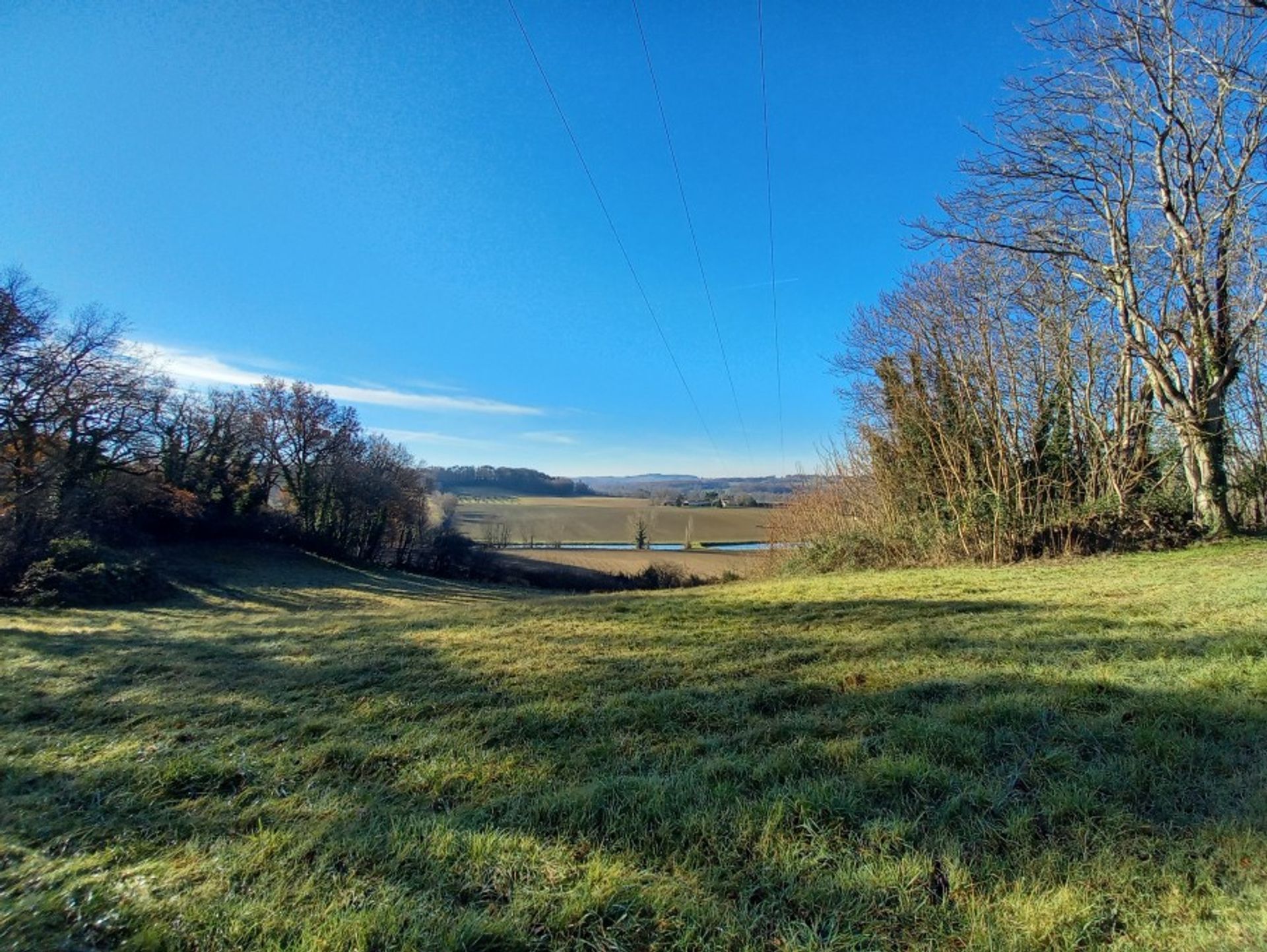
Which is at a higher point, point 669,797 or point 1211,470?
point 1211,470

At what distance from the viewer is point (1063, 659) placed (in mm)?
3936

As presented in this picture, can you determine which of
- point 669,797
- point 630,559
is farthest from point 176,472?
point 669,797

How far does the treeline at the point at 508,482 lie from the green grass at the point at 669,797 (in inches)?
2570

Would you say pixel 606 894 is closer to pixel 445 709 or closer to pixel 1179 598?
pixel 445 709

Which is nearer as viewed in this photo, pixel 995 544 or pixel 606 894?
pixel 606 894

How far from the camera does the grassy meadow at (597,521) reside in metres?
49.6

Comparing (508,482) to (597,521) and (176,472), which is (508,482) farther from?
(176,472)

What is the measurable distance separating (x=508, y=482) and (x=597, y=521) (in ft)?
72.8

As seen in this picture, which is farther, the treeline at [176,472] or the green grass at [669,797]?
the treeline at [176,472]

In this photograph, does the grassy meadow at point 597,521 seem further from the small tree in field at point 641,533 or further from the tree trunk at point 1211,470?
the tree trunk at point 1211,470

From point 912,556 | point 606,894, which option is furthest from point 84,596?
point 912,556

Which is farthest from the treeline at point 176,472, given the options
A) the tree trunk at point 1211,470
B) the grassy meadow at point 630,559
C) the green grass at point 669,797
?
the tree trunk at point 1211,470

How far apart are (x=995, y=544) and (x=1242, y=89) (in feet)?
27.6

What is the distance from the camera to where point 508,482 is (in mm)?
74688
